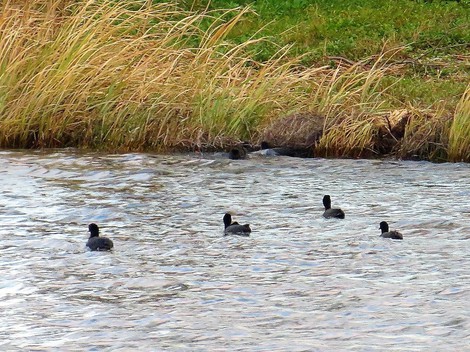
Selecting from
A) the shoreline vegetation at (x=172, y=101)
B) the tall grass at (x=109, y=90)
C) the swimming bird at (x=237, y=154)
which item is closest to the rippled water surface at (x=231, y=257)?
the swimming bird at (x=237, y=154)

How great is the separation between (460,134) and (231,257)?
220 inches

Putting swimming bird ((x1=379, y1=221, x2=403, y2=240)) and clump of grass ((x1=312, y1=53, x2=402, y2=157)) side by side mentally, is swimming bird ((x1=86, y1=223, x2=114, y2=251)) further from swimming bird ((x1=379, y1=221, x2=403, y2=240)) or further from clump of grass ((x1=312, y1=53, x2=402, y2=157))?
clump of grass ((x1=312, y1=53, x2=402, y2=157))

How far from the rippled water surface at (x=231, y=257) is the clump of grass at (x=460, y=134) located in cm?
35

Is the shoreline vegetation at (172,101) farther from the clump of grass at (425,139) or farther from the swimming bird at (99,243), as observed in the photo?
the swimming bird at (99,243)

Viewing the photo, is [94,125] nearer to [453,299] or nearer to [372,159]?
[372,159]

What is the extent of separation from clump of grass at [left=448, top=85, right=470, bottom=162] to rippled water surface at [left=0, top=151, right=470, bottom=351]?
0.35 metres

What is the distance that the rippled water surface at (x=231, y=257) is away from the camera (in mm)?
8141

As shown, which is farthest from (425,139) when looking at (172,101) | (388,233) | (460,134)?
(388,233)

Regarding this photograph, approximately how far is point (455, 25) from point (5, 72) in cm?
820

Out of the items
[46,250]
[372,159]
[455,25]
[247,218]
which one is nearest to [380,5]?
[455,25]

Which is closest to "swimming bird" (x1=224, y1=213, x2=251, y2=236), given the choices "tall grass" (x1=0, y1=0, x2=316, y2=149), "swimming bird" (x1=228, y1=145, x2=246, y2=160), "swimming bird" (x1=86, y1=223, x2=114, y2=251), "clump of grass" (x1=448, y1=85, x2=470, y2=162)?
"swimming bird" (x1=86, y1=223, x2=114, y2=251)

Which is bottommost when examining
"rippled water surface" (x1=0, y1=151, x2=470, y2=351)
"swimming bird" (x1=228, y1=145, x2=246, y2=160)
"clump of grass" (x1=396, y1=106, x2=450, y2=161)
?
"rippled water surface" (x1=0, y1=151, x2=470, y2=351)

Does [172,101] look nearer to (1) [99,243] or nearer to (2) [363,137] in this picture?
(2) [363,137]

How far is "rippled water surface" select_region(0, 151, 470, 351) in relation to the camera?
8.14 meters
